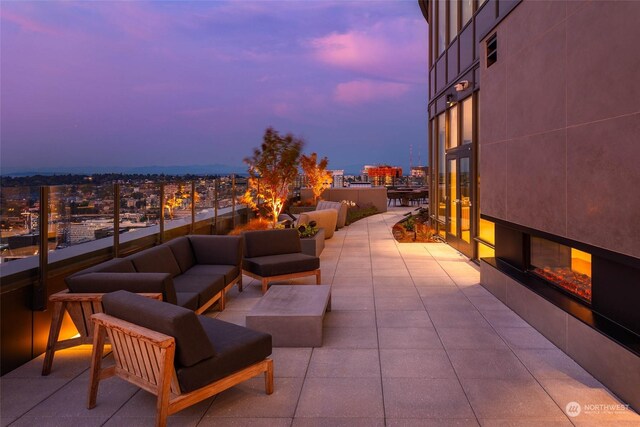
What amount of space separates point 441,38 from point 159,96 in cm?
4381

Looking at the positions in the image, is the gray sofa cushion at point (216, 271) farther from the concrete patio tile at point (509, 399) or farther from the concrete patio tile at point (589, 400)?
the concrete patio tile at point (589, 400)

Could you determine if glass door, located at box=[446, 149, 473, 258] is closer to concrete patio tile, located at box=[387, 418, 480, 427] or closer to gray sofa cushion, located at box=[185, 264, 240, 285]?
gray sofa cushion, located at box=[185, 264, 240, 285]

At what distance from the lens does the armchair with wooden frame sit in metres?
2.78

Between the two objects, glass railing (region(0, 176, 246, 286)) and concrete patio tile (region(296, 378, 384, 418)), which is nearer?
concrete patio tile (region(296, 378, 384, 418))

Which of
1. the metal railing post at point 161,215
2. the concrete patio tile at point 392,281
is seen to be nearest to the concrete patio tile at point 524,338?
the concrete patio tile at point 392,281

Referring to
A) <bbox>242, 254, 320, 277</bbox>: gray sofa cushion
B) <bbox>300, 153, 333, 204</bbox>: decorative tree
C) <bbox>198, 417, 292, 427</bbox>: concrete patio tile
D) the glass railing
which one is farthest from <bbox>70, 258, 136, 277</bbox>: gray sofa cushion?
<bbox>300, 153, 333, 204</bbox>: decorative tree

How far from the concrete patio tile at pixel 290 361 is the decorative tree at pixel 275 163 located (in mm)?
7502

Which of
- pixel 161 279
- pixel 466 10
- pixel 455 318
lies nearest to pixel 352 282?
pixel 455 318

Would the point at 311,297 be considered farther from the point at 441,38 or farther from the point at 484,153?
the point at 441,38

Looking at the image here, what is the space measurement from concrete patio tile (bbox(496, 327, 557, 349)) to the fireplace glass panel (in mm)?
552

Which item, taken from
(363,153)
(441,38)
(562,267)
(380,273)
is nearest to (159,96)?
(441,38)

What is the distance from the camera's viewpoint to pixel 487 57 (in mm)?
6660

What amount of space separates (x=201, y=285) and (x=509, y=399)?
10.9 feet

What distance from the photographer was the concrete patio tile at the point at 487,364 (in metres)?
3.68
